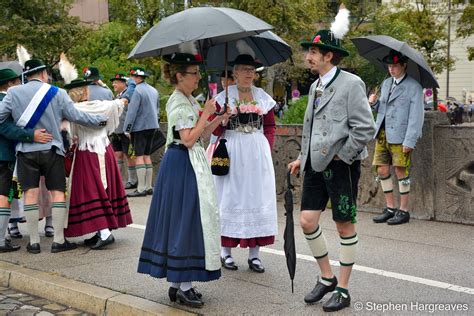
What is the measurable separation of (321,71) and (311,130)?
44 cm

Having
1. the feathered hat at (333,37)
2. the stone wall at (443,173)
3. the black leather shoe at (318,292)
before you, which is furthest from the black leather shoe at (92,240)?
the stone wall at (443,173)

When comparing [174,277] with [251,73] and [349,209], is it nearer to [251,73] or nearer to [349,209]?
[349,209]

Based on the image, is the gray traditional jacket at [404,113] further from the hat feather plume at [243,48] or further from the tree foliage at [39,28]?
the tree foliage at [39,28]

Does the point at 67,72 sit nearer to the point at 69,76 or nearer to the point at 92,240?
the point at 69,76

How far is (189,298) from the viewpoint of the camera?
5.07 m

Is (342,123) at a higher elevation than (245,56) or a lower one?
lower

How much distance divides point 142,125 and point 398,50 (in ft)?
16.5

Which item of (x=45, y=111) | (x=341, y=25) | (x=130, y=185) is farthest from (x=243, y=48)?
(x=130, y=185)

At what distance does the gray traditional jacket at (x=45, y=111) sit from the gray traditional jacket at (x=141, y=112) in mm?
4175

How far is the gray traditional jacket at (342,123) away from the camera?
471cm

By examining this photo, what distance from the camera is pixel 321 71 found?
16.3 ft

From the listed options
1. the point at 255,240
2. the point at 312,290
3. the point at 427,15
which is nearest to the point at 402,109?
the point at 255,240

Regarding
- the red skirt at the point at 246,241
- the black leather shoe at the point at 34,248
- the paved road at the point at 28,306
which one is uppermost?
the red skirt at the point at 246,241

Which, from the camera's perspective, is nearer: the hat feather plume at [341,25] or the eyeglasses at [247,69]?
the hat feather plume at [341,25]
